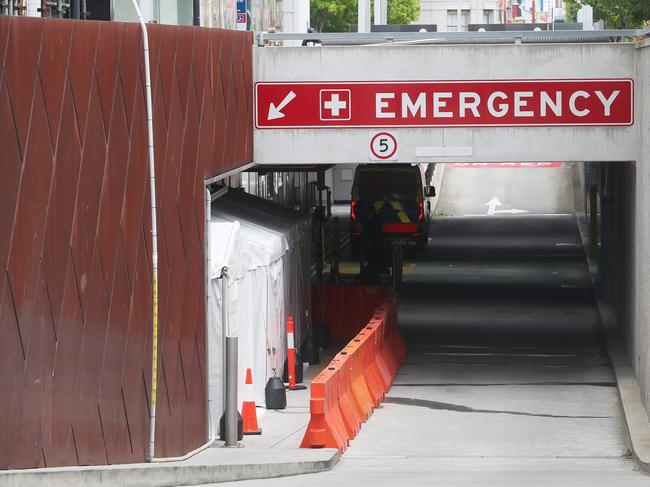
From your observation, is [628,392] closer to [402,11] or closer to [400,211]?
[400,211]

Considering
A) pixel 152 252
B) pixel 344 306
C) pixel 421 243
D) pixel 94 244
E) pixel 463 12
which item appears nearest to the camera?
pixel 94 244

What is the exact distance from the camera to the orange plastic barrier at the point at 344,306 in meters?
24.1

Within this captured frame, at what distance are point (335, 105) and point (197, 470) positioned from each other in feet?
24.8

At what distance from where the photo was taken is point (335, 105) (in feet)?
61.3

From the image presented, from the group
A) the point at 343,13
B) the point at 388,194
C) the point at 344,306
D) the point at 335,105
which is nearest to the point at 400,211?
the point at 388,194

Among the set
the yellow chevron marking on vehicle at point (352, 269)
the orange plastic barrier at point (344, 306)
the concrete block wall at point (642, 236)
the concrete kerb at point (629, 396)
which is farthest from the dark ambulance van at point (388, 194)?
the concrete block wall at point (642, 236)

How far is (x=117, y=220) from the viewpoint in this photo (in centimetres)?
1217

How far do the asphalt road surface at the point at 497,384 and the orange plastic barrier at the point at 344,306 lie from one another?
3.37 ft

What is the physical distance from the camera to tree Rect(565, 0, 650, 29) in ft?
152

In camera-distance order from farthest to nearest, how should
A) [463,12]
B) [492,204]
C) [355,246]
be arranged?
[463,12], [492,204], [355,246]

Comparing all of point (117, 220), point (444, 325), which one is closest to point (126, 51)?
point (117, 220)

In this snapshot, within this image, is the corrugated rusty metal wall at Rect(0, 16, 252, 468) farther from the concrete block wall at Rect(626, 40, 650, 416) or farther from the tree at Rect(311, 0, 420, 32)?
the tree at Rect(311, 0, 420, 32)

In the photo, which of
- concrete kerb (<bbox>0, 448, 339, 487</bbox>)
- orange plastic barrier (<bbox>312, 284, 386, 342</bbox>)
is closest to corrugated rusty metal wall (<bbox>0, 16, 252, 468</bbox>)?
concrete kerb (<bbox>0, 448, 339, 487</bbox>)

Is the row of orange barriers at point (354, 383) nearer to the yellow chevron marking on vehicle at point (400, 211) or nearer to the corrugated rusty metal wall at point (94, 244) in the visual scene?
the corrugated rusty metal wall at point (94, 244)
